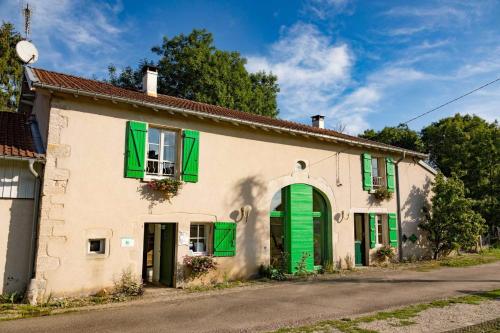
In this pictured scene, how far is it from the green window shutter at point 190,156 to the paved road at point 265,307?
2980mm

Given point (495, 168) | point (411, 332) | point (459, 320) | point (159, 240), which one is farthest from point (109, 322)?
point (495, 168)

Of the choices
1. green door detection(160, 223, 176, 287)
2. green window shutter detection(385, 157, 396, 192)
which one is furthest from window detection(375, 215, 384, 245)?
green door detection(160, 223, 176, 287)

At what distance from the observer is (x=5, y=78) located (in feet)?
64.4

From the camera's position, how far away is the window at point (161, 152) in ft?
31.0

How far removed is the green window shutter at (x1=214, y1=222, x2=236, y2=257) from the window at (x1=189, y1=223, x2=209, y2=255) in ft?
1.06

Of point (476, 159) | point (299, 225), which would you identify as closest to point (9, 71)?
point (299, 225)

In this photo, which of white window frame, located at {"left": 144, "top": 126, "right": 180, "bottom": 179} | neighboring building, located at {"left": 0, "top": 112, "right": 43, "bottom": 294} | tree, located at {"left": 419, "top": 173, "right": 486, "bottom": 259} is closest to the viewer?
neighboring building, located at {"left": 0, "top": 112, "right": 43, "bottom": 294}

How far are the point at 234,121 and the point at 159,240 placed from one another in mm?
3849

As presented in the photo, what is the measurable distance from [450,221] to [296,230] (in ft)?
23.4

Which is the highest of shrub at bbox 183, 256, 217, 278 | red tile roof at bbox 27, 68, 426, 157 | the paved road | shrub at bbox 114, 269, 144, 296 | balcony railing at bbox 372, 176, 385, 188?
red tile roof at bbox 27, 68, 426, 157

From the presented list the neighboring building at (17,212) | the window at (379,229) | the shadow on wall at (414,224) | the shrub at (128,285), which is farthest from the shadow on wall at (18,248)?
the shadow on wall at (414,224)

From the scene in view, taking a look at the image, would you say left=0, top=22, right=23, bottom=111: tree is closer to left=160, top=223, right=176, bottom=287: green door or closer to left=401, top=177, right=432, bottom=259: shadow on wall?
left=160, top=223, right=176, bottom=287: green door

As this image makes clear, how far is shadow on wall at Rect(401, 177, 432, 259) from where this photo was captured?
48.4 feet

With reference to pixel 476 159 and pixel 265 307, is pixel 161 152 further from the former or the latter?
pixel 476 159
